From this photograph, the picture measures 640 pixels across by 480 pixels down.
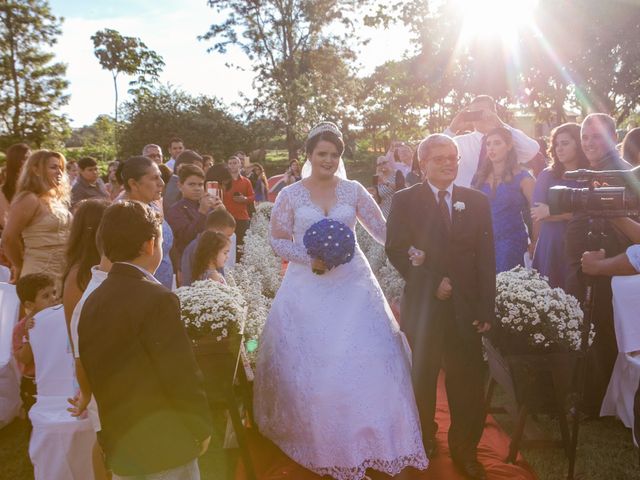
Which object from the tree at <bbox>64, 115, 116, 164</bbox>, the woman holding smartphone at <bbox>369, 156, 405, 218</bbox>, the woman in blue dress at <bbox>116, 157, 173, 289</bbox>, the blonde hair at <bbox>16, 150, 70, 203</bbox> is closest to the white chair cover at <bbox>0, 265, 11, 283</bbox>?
the blonde hair at <bbox>16, 150, 70, 203</bbox>

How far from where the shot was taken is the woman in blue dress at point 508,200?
5770mm

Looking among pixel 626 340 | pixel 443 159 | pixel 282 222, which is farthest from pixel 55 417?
pixel 626 340

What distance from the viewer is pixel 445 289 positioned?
393cm

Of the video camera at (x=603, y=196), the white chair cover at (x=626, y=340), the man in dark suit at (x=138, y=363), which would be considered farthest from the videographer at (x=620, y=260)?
the man in dark suit at (x=138, y=363)

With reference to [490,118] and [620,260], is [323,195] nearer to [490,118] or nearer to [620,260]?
[620,260]

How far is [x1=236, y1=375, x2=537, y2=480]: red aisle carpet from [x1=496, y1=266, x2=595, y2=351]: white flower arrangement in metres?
0.90

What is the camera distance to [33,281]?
4.65 meters

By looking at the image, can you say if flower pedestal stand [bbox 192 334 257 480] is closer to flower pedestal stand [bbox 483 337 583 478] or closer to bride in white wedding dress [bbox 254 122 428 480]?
bride in white wedding dress [bbox 254 122 428 480]

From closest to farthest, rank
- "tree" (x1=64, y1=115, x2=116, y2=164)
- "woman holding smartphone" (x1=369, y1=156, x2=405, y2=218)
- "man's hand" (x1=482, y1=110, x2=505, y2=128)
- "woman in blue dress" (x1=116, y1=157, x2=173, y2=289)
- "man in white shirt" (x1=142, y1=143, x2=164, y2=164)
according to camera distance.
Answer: "woman in blue dress" (x1=116, y1=157, x2=173, y2=289) < "man's hand" (x1=482, y1=110, x2=505, y2=128) < "man in white shirt" (x1=142, y1=143, x2=164, y2=164) < "woman holding smartphone" (x1=369, y1=156, x2=405, y2=218) < "tree" (x1=64, y1=115, x2=116, y2=164)

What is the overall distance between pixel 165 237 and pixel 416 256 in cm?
221

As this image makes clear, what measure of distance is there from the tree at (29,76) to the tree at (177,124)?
1126cm

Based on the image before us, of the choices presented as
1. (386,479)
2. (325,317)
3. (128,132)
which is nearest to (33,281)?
(325,317)

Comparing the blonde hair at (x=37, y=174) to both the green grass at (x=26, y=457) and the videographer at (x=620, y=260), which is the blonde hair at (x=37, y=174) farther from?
the videographer at (x=620, y=260)

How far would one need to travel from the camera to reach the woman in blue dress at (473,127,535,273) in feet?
18.9
